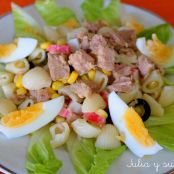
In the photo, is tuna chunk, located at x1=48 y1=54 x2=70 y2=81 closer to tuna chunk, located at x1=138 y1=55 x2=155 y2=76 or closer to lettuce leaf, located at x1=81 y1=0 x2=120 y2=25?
tuna chunk, located at x1=138 y1=55 x2=155 y2=76

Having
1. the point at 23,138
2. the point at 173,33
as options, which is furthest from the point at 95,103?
the point at 173,33

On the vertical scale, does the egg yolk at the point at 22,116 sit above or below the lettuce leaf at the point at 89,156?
above

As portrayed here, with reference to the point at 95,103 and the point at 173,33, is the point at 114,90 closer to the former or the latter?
the point at 95,103

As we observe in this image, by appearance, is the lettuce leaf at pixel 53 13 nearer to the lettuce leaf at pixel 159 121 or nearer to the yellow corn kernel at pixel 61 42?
the yellow corn kernel at pixel 61 42

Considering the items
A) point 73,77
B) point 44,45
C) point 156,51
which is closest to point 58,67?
point 73,77

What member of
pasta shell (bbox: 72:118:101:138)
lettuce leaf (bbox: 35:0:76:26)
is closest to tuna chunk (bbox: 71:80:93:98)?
pasta shell (bbox: 72:118:101:138)

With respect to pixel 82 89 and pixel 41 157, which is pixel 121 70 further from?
pixel 41 157

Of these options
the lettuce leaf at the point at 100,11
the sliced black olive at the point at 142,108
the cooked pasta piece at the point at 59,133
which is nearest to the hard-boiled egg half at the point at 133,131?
the sliced black olive at the point at 142,108
